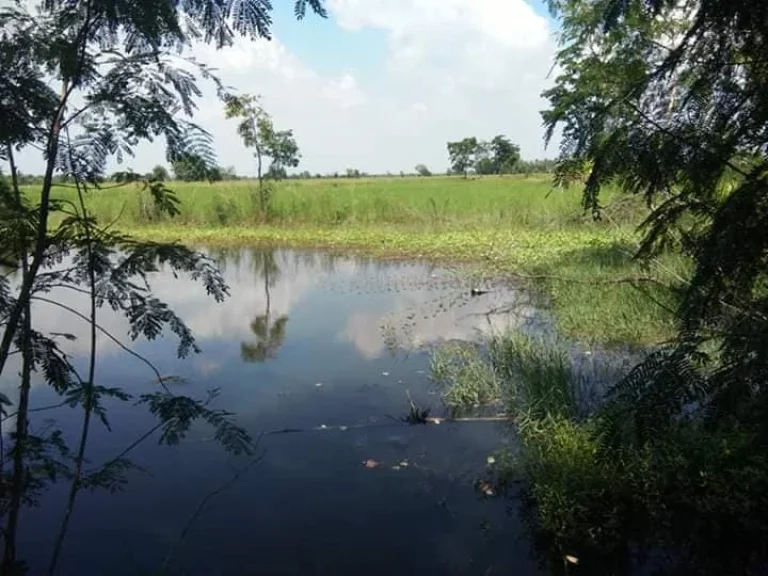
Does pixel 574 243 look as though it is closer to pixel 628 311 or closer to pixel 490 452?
pixel 628 311

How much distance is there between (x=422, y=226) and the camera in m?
17.6

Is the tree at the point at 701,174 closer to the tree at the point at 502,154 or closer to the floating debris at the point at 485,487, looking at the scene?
the floating debris at the point at 485,487

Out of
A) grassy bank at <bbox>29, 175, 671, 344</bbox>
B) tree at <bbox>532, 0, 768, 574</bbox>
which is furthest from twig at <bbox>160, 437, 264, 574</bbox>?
grassy bank at <bbox>29, 175, 671, 344</bbox>

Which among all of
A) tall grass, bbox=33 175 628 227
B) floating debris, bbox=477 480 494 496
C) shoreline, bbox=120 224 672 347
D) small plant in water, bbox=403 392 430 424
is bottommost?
floating debris, bbox=477 480 494 496

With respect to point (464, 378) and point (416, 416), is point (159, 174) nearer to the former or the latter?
point (416, 416)

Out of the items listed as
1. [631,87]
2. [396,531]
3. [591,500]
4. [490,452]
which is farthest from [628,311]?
[631,87]

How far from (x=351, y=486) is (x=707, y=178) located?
2786mm

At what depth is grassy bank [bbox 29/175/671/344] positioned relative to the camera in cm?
1048

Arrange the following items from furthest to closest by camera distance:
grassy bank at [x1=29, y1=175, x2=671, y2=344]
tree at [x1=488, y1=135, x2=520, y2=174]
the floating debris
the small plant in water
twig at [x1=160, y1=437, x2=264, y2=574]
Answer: tree at [x1=488, y1=135, x2=520, y2=174] → grassy bank at [x1=29, y1=175, x2=671, y2=344] → the small plant in water → the floating debris → twig at [x1=160, y1=437, x2=264, y2=574]

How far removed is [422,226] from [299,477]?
14060mm

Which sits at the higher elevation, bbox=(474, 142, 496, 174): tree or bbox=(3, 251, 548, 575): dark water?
bbox=(474, 142, 496, 174): tree

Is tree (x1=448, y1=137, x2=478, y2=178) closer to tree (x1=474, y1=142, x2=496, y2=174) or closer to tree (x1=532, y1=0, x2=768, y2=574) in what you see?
tree (x1=474, y1=142, x2=496, y2=174)

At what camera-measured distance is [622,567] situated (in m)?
2.98

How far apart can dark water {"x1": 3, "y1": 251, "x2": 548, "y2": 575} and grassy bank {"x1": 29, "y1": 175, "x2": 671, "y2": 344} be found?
3.30m
